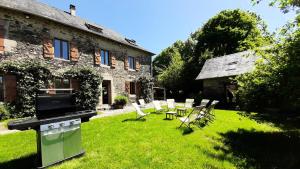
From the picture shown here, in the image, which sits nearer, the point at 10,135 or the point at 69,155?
Answer: the point at 69,155

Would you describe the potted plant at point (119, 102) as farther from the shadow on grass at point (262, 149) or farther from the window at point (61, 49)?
the shadow on grass at point (262, 149)

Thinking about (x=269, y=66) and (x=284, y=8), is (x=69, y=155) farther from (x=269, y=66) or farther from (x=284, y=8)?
(x=284, y=8)

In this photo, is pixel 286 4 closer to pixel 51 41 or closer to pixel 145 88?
pixel 51 41

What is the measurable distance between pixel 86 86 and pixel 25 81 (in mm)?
3719

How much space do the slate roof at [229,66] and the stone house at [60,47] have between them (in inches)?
291

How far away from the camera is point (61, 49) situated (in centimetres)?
1303

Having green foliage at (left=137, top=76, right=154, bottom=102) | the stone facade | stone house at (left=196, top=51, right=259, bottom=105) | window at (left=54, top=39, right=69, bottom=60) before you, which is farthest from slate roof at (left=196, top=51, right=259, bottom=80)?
window at (left=54, top=39, right=69, bottom=60)

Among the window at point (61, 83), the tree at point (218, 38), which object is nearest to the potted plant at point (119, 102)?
the window at point (61, 83)

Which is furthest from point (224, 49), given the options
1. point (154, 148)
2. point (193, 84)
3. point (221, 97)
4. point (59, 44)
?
point (154, 148)

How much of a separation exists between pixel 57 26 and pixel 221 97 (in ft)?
49.1

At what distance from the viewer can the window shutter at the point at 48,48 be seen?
12.0 meters

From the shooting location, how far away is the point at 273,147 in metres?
6.38

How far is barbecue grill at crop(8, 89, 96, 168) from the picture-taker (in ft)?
12.9

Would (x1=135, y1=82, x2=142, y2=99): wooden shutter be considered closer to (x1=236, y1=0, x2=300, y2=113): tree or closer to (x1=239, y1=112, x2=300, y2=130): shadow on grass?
(x1=239, y1=112, x2=300, y2=130): shadow on grass
